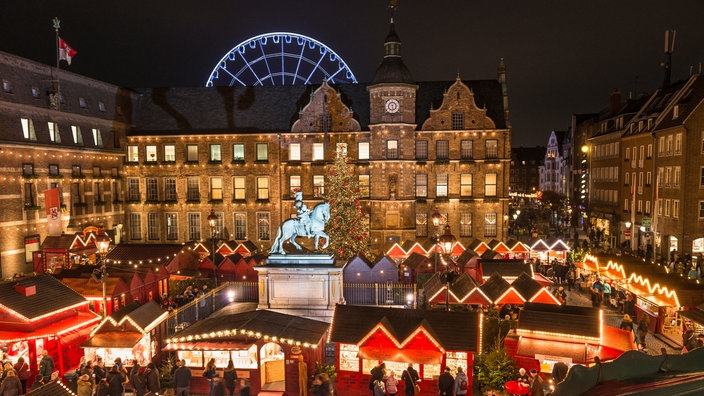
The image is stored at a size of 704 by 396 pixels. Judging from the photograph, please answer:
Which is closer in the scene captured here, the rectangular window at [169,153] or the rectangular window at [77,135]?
the rectangular window at [77,135]

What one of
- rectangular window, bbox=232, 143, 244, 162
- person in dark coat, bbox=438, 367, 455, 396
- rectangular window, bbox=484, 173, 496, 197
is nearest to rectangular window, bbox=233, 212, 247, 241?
rectangular window, bbox=232, 143, 244, 162

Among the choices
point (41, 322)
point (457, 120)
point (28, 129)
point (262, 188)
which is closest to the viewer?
point (41, 322)

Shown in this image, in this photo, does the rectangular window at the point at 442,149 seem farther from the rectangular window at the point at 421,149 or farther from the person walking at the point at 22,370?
the person walking at the point at 22,370

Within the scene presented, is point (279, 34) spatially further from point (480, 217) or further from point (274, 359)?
point (274, 359)

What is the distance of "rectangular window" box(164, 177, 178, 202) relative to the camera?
1706 inches

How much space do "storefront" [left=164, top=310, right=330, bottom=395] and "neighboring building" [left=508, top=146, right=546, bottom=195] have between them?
12532 centimetres

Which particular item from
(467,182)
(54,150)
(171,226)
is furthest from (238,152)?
(467,182)

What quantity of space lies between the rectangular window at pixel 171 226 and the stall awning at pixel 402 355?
32574 mm

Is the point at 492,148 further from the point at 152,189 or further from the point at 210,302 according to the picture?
the point at 152,189

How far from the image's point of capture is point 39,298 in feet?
57.2

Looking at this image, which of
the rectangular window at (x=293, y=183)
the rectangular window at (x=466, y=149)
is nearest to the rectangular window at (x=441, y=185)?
the rectangular window at (x=466, y=149)

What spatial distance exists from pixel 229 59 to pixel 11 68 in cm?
1823

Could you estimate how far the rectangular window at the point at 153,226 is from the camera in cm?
4366

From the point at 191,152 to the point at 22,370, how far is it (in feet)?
97.2
